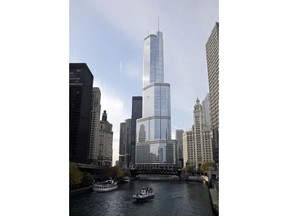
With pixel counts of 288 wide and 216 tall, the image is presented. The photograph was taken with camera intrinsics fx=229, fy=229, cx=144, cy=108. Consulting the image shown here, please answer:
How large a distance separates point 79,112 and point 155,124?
1630 centimetres

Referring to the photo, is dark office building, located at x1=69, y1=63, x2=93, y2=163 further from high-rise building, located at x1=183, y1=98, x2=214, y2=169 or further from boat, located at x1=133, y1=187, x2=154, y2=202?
boat, located at x1=133, y1=187, x2=154, y2=202

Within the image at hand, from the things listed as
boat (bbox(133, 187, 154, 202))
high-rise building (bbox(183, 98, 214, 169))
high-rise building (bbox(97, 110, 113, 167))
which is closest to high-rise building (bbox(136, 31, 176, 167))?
high-rise building (bbox(97, 110, 113, 167))

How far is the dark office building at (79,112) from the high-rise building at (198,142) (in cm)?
1172

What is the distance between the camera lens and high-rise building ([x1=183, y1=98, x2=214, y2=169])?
23.2 meters

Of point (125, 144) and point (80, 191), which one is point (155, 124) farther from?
point (80, 191)

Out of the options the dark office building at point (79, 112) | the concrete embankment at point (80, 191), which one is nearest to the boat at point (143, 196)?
the concrete embankment at point (80, 191)

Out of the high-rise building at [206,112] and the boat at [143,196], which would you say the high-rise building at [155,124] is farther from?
the boat at [143,196]

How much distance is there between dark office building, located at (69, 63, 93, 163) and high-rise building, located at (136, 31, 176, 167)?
1359cm

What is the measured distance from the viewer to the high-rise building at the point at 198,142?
76.0 feet
